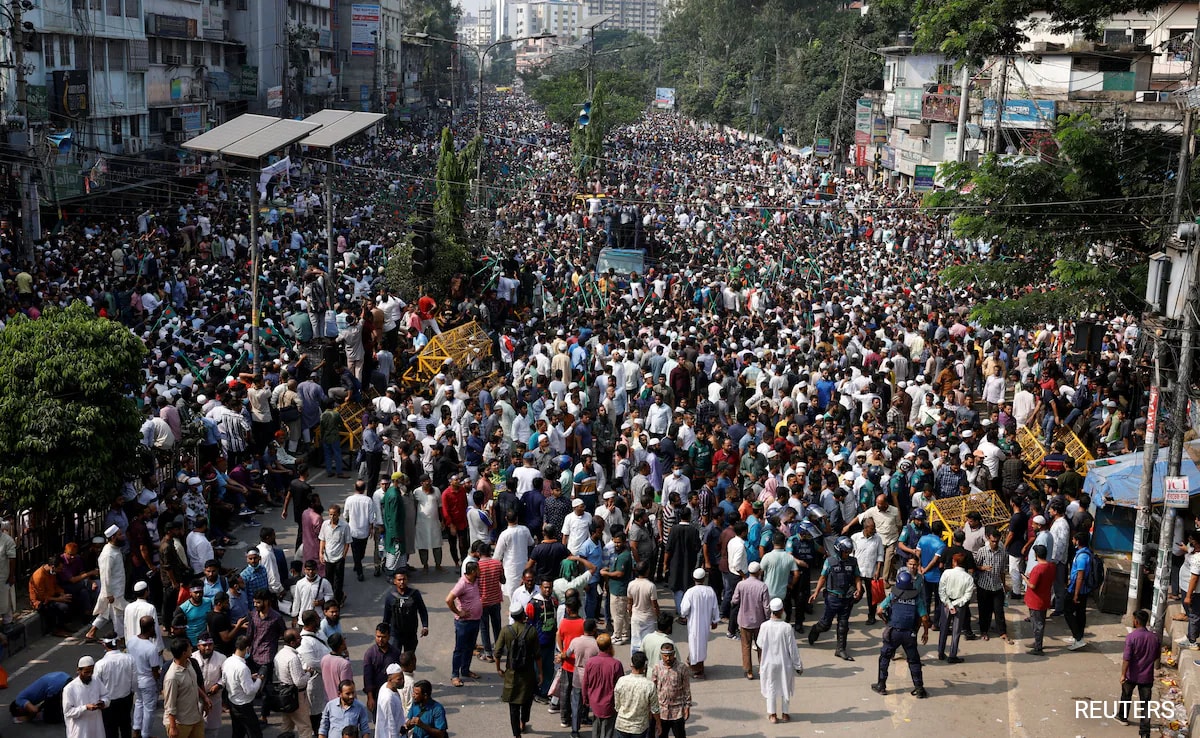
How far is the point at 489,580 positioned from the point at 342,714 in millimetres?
2382

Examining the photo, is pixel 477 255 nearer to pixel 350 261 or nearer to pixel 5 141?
pixel 350 261

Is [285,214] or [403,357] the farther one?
[285,214]

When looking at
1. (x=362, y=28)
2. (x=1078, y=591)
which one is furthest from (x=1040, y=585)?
(x=362, y=28)

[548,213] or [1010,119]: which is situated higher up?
[1010,119]

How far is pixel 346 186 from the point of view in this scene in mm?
40188

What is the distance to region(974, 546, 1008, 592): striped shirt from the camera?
37.0 feet

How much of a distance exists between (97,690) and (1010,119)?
105 feet

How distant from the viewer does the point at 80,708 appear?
8.20 m

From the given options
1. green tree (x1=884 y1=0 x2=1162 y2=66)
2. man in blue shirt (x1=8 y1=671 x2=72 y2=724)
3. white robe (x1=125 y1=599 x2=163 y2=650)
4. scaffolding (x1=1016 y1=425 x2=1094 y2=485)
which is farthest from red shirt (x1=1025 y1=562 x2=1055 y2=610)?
green tree (x1=884 y1=0 x2=1162 y2=66)

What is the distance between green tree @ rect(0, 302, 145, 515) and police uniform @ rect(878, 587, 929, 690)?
23.5ft

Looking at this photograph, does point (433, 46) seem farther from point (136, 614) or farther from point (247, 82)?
point (136, 614)

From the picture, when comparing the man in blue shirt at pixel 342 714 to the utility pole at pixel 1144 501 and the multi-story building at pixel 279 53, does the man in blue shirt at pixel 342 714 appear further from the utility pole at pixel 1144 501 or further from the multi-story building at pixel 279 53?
the multi-story building at pixel 279 53

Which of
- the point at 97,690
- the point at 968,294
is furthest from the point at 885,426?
the point at 97,690

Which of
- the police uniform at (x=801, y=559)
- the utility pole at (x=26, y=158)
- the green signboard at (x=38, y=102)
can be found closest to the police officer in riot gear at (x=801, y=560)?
the police uniform at (x=801, y=559)
